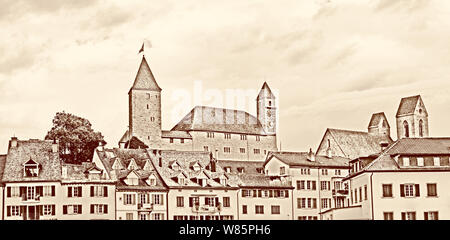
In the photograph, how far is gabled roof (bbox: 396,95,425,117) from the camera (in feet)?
168

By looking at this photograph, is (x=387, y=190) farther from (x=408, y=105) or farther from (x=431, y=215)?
(x=408, y=105)

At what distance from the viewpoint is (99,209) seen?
56.7 metres

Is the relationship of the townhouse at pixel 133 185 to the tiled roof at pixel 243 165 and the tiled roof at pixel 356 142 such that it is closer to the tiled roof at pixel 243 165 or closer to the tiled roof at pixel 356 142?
the tiled roof at pixel 243 165

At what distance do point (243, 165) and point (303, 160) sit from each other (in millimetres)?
4652

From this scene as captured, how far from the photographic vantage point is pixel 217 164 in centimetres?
6606

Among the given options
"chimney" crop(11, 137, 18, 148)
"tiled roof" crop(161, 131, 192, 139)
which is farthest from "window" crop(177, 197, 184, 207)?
"chimney" crop(11, 137, 18, 148)

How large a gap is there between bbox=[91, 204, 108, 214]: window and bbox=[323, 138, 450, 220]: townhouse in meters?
14.4

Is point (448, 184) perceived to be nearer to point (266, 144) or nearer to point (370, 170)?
point (370, 170)

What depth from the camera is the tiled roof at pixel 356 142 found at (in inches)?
2657

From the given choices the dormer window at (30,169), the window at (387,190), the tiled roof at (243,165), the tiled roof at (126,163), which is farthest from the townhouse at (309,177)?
the dormer window at (30,169)

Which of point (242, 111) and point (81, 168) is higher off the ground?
point (242, 111)

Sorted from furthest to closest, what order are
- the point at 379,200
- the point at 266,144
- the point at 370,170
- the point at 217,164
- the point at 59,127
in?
the point at 266,144 < the point at 217,164 < the point at 59,127 < the point at 370,170 < the point at 379,200
